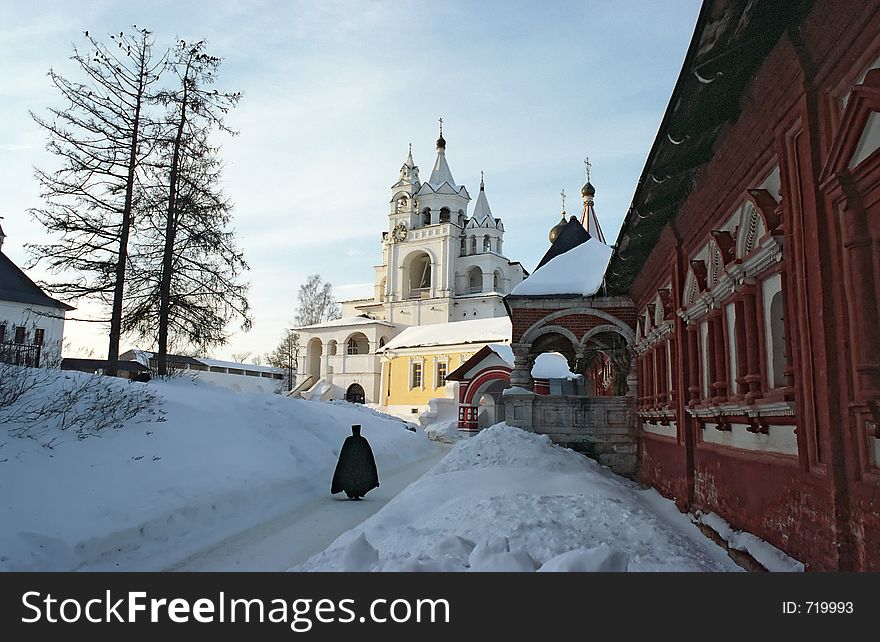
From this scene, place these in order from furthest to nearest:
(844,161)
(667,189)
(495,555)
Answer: (667,189)
(495,555)
(844,161)

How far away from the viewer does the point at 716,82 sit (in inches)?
187

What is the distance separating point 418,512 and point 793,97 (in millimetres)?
5624

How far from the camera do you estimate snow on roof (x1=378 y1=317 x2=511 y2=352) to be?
3884cm

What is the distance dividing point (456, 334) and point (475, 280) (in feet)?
56.9

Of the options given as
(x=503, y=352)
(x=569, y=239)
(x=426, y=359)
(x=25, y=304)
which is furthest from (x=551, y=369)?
(x=25, y=304)

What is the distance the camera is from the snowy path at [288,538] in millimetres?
6559

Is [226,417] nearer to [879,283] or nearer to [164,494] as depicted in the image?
[164,494]

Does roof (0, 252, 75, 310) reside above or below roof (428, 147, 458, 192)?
below

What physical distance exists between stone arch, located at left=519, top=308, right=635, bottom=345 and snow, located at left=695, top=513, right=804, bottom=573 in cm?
632

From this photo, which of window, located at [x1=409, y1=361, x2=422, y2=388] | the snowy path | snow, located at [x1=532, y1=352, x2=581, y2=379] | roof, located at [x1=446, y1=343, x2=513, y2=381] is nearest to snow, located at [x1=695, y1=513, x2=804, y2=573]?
the snowy path

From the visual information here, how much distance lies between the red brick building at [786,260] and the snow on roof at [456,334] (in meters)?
30.8

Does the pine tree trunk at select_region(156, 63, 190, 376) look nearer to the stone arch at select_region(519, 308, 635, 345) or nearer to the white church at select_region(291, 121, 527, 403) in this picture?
the stone arch at select_region(519, 308, 635, 345)

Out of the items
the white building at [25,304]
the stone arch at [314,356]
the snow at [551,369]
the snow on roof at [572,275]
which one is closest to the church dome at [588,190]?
the snow at [551,369]
